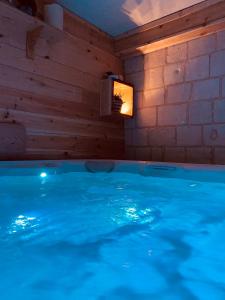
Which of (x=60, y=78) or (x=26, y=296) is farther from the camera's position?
(x=60, y=78)

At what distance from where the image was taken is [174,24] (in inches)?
120

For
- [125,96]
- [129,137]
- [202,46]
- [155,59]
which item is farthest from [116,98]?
[202,46]

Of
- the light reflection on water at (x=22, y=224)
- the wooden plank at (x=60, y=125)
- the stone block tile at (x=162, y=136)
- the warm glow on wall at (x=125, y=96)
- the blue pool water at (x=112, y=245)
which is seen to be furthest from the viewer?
the warm glow on wall at (x=125, y=96)

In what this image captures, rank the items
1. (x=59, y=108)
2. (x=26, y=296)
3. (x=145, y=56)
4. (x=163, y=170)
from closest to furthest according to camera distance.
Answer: (x=26, y=296) < (x=163, y=170) < (x=59, y=108) < (x=145, y=56)

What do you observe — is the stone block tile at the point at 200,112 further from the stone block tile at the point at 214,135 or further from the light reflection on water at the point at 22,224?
the light reflection on water at the point at 22,224

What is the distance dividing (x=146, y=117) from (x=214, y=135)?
97 centimetres

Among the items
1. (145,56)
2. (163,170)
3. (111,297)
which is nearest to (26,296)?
(111,297)

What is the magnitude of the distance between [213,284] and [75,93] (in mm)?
2781

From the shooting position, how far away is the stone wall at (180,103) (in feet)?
9.83

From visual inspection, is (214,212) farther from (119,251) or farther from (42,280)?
(42,280)

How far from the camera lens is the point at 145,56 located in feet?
11.8

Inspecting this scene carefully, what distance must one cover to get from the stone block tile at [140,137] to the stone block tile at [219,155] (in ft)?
3.13

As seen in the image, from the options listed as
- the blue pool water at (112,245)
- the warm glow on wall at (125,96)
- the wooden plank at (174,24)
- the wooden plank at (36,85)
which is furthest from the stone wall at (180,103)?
the blue pool water at (112,245)

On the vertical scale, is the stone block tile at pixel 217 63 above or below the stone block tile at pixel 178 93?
above
